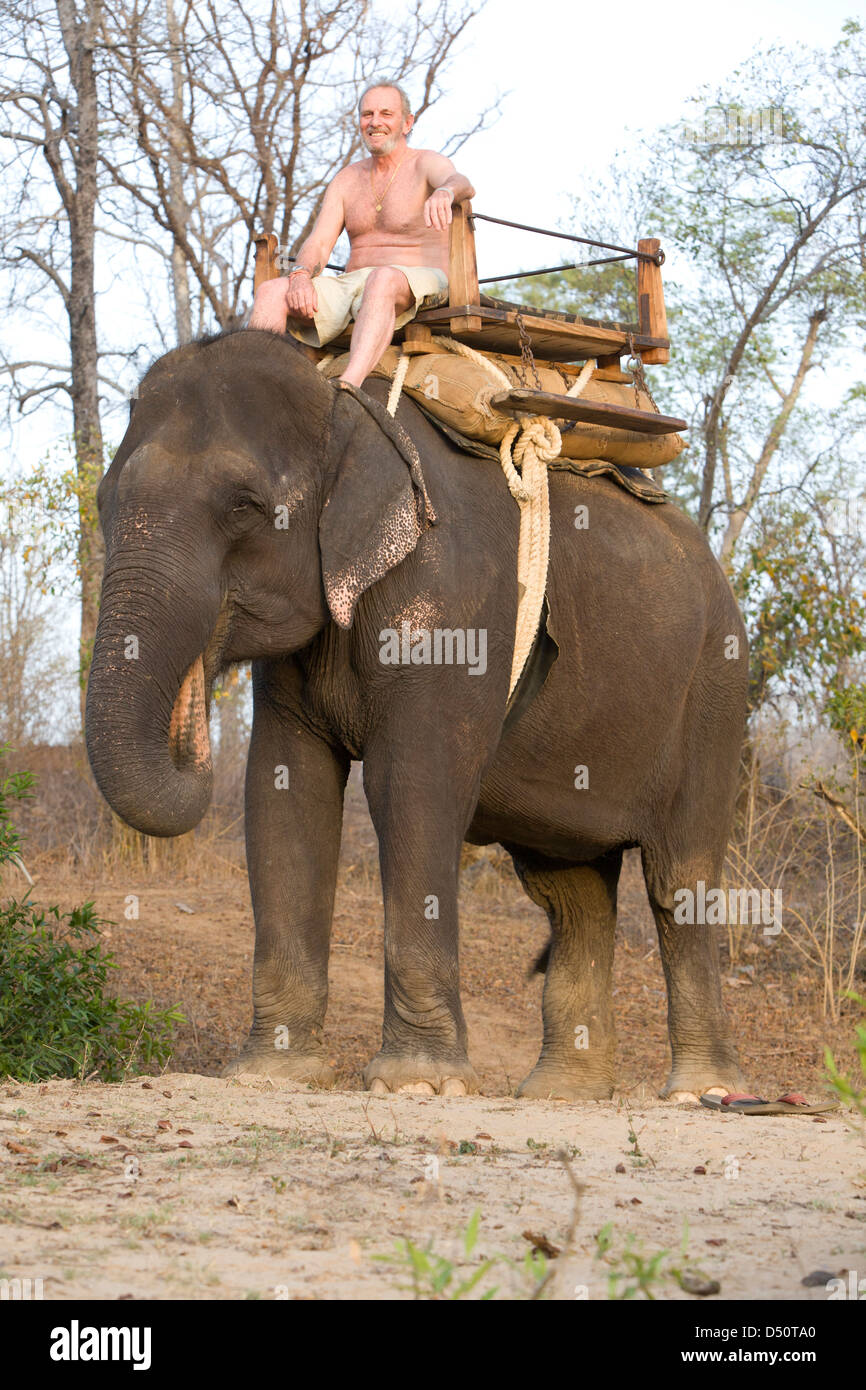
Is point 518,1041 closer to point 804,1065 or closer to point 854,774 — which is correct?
point 804,1065

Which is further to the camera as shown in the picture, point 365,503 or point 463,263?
point 463,263

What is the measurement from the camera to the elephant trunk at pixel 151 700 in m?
Answer: 5.62

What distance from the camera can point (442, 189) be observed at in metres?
6.95

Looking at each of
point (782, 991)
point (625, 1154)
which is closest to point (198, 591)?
point (625, 1154)

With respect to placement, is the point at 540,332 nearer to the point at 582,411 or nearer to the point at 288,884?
the point at 582,411

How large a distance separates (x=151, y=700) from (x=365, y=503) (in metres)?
1.15

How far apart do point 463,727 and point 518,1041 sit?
4823mm

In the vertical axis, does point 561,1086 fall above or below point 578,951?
below

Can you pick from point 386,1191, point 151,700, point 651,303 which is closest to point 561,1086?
point 151,700

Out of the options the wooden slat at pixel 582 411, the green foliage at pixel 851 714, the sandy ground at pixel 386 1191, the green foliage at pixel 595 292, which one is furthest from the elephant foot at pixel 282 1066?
the green foliage at pixel 595 292

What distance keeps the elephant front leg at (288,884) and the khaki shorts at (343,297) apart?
55.8 inches

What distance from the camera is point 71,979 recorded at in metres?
7.46

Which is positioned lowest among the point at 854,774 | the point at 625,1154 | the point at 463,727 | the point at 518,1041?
the point at 625,1154

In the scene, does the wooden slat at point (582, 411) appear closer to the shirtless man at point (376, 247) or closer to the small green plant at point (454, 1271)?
the shirtless man at point (376, 247)
